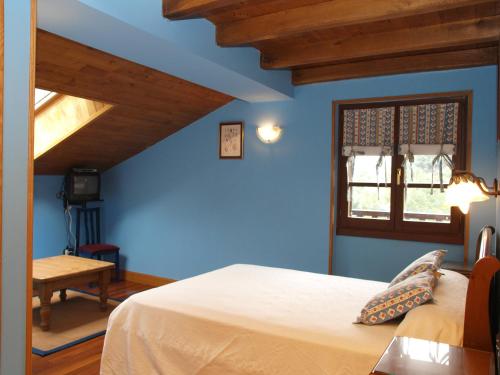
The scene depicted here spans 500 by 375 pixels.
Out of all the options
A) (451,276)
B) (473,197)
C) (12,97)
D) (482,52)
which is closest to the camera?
(12,97)

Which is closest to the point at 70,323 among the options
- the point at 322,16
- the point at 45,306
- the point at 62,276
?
the point at 45,306

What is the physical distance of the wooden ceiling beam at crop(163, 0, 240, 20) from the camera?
2.47 meters

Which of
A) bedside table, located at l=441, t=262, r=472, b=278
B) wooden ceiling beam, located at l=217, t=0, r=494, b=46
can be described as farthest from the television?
bedside table, located at l=441, t=262, r=472, b=278

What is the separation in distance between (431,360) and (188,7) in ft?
7.44

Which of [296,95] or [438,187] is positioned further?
[296,95]

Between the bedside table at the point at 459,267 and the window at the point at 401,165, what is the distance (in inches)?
11.6

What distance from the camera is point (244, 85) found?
3787 mm

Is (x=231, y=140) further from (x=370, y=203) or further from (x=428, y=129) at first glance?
(x=428, y=129)

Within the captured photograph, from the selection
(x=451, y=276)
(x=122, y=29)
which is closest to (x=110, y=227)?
(x=122, y=29)

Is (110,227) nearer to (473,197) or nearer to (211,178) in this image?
(211,178)

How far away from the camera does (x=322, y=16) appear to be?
2.68 m

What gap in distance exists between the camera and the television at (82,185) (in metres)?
5.14

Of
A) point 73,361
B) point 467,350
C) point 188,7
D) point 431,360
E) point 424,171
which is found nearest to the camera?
point 431,360

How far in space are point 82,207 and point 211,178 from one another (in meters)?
1.83
